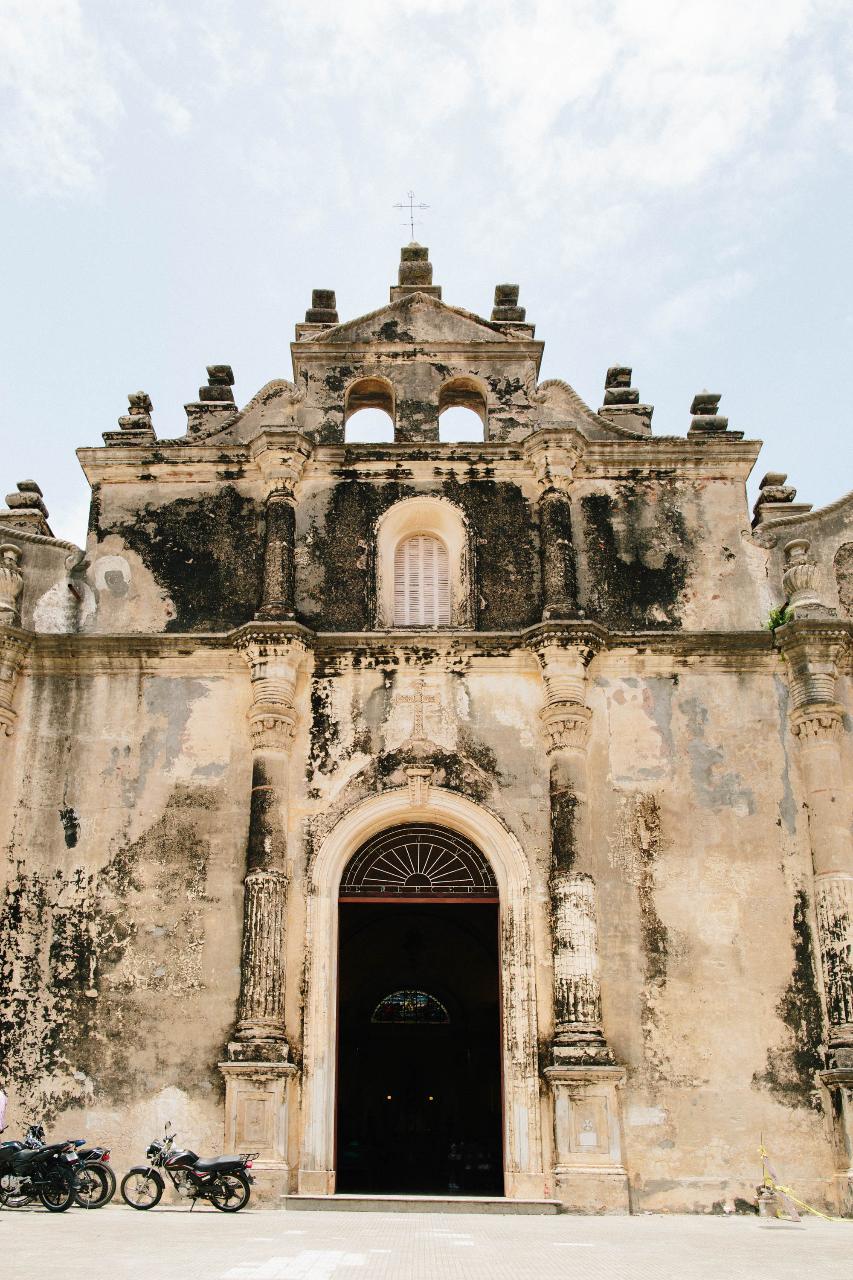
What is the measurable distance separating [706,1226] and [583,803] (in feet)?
15.2

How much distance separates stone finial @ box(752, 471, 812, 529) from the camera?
55.1 ft

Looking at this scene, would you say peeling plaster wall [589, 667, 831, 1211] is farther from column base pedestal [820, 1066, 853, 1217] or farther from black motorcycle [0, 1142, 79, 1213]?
black motorcycle [0, 1142, 79, 1213]

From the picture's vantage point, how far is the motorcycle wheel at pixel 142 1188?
12.2m

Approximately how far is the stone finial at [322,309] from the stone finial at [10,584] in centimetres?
543

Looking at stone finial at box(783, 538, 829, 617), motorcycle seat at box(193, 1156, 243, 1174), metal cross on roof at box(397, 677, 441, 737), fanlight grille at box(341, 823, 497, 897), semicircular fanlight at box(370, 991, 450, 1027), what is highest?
stone finial at box(783, 538, 829, 617)

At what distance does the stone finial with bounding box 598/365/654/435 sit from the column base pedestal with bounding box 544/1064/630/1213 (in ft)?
28.2

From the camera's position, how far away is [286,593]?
15.4 meters

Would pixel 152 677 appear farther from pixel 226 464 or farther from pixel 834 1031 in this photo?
pixel 834 1031

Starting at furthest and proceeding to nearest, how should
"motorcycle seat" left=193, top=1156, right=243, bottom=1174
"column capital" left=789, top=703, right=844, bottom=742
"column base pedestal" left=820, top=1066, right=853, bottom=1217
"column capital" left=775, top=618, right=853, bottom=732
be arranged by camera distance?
"column capital" left=775, top=618, right=853, bottom=732, "column capital" left=789, top=703, right=844, bottom=742, "column base pedestal" left=820, top=1066, right=853, bottom=1217, "motorcycle seat" left=193, top=1156, right=243, bottom=1174

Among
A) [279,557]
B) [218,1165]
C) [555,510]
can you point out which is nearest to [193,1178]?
[218,1165]

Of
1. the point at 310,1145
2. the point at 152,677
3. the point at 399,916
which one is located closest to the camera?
the point at 310,1145

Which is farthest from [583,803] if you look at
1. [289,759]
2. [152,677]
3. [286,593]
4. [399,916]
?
[399,916]

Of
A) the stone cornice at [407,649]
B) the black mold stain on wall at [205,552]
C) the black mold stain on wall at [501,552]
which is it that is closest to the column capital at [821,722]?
the stone cornice at [407,649]

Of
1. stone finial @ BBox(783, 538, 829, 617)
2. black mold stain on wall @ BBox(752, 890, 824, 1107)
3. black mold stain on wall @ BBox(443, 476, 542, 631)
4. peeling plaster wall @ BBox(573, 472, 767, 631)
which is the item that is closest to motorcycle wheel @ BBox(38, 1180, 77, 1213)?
black mold stain on wall @ BBox(752, 890, 824, 1107)
